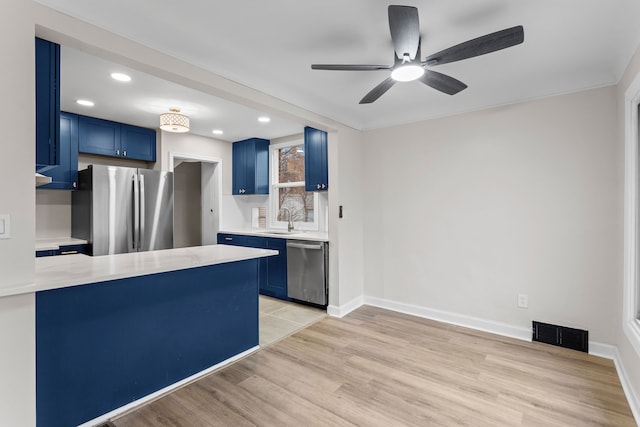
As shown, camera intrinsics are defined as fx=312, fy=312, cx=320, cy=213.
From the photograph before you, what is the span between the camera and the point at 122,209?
12.5ft

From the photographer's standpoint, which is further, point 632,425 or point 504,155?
point 504,155

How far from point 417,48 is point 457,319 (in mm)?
2849

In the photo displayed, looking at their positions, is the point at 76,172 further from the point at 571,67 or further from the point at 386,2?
the point at 571,67

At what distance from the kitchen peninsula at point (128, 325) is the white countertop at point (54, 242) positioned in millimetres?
1339

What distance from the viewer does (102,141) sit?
3.98 m

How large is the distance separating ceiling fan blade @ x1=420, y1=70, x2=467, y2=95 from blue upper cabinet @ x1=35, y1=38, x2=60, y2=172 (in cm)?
221

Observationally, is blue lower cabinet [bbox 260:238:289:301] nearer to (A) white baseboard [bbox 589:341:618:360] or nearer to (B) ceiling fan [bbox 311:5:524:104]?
(B) ceiling fan [bbox 311:5:524:104]

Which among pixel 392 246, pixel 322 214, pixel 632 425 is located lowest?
pixel 632 425

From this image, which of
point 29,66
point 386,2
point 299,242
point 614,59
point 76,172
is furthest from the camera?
point 299,242

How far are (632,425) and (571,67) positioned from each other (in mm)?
2544

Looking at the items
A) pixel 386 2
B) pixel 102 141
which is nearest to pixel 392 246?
pixel 386 2

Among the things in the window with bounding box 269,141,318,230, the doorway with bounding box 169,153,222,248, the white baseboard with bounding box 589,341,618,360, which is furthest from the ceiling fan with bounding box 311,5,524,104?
the doorway with bounding box 169,153,222,248

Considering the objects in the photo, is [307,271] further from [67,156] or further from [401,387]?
[67,156]

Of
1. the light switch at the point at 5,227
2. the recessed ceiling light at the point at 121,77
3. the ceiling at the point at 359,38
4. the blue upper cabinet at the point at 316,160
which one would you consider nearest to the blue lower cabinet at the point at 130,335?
the light switch at the point at 5,227
